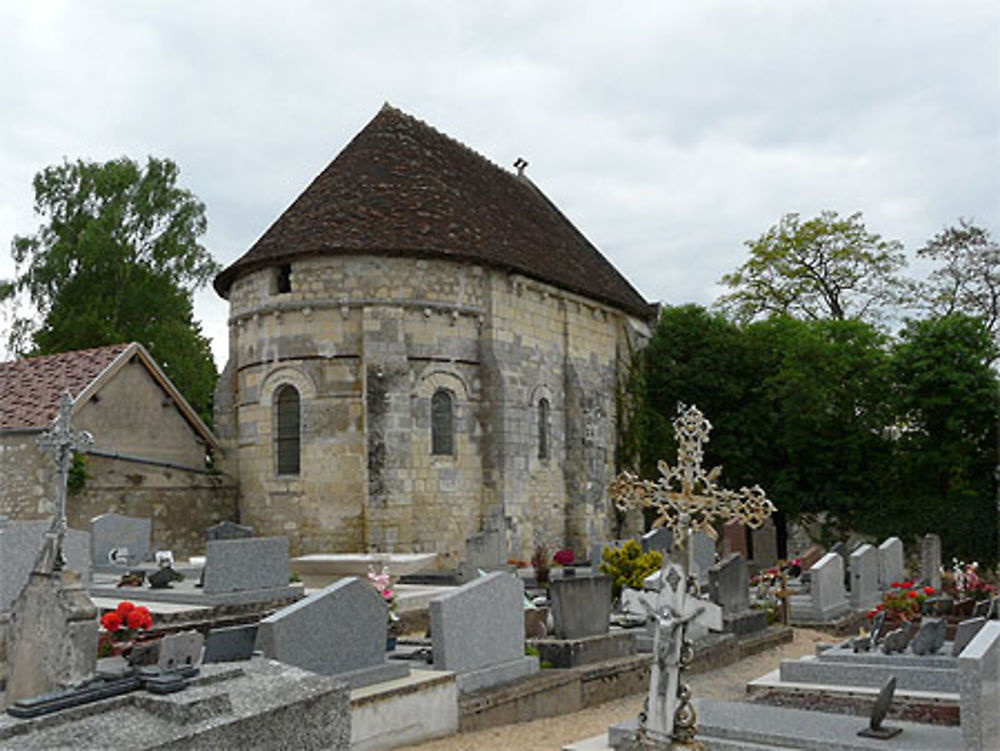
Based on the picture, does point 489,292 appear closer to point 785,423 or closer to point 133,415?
point 133,415

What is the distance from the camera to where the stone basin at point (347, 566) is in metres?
12.9

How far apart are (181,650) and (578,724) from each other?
13.0 ft

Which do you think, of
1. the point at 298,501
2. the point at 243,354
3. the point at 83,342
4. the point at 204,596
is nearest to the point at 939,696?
the point at 204,596

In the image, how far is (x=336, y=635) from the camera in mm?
7145

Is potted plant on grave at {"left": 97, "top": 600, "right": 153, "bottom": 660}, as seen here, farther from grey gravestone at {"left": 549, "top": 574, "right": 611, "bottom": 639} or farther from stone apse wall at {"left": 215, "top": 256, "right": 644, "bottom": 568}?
stone apse wall at {"left": 215, "top": 256, "right": 644, "bottom": 568}

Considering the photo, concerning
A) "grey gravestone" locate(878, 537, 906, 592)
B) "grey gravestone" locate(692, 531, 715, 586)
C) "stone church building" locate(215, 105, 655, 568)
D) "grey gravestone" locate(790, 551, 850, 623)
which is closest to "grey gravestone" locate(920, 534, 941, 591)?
"grey gravestone" locate(878, 537, 906, 592)

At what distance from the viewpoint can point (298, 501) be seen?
18703 mm

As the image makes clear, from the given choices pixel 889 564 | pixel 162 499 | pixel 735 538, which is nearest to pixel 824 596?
pixel 889 564

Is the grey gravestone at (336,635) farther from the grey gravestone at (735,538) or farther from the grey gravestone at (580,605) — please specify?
the grey gravestone at (735,538)

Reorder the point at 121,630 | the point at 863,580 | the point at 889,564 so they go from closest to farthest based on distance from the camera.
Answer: the point at 121,630
the point at 863,580
the point at 889,564

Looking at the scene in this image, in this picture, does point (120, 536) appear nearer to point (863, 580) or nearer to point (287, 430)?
point (287, 430)

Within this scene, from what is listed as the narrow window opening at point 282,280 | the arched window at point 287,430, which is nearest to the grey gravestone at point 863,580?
the arched window at point 287,430

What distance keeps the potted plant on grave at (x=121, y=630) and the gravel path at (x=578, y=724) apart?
3.08 meters

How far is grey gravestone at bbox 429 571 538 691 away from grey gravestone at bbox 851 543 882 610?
7.74 meters
